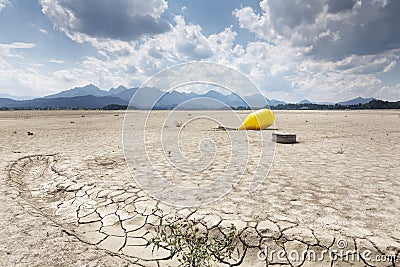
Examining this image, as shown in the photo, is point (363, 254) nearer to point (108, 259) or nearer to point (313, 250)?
point (313, 250)

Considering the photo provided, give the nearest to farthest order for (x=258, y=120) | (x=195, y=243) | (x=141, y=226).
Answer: (x=195, y=243) < (x=141, y=226) < (x=258, y=120)

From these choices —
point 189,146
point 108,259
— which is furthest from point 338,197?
point 189,146

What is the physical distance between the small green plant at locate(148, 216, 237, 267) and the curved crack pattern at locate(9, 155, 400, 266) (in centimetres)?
9

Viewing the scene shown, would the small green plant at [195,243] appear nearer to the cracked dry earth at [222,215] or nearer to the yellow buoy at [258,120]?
the cracked dry earth at [222,215]

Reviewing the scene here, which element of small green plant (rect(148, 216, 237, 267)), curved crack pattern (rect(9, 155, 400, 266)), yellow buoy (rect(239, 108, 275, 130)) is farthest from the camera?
yellow buoy (rect(239, 108, 275, 130))

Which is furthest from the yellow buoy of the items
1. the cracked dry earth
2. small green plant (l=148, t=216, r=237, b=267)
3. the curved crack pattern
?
small green plant (l=148, t=216, r=237, b=267)

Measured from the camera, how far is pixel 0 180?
553 centimetres

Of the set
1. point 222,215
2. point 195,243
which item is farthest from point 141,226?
point 222,215

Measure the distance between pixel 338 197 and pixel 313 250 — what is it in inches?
67.2

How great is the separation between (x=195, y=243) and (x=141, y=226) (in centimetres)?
113

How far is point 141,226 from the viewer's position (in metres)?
3.68

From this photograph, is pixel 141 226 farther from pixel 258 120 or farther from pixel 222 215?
pixel 258 120

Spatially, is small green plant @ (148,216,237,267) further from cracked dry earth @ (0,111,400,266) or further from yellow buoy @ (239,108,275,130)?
yellow buoy @ (239,108,275,130)

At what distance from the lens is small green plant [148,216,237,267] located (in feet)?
8.79
